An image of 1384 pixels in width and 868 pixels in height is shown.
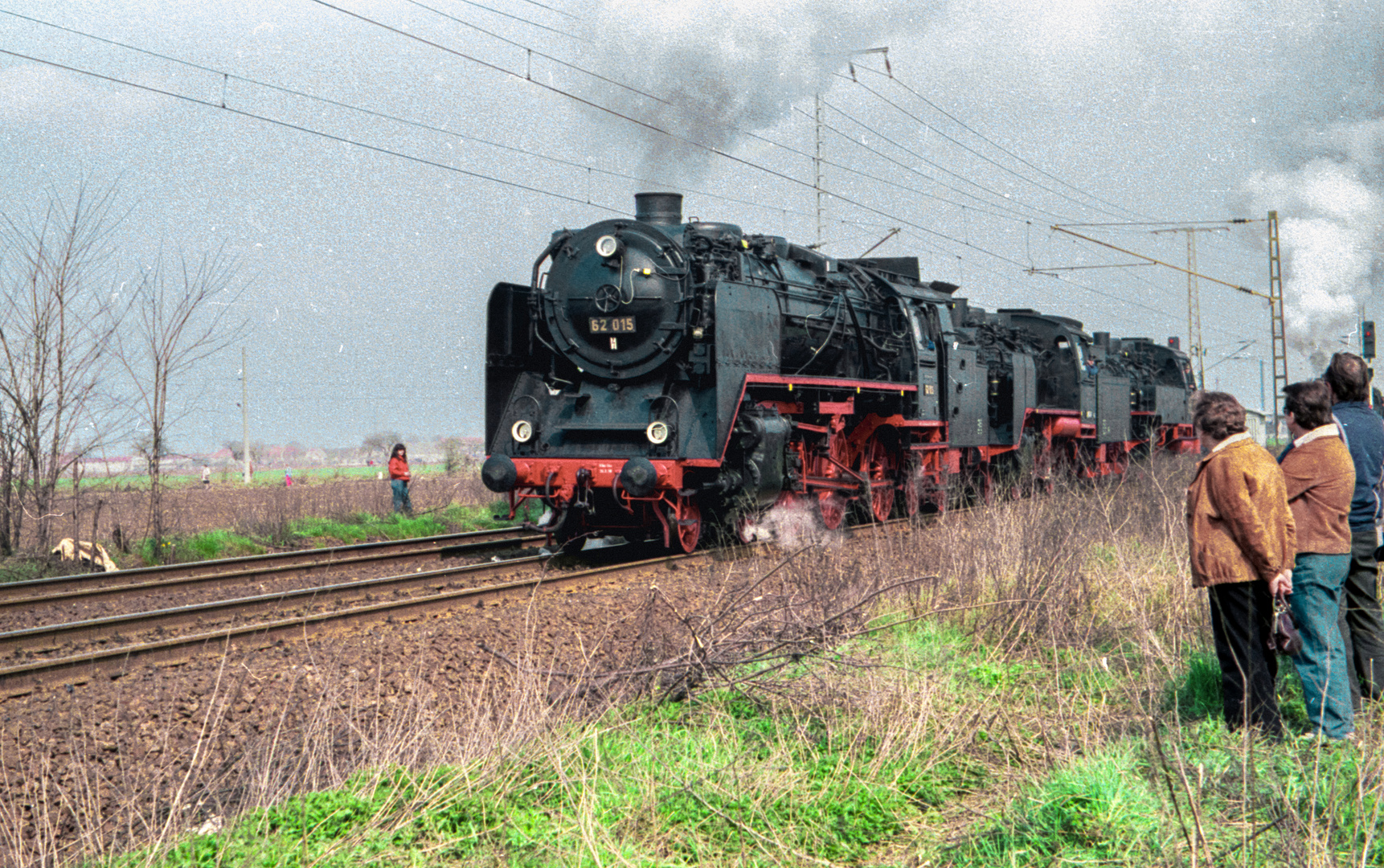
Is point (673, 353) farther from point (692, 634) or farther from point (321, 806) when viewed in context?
point (321, 806)

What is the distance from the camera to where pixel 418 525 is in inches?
652

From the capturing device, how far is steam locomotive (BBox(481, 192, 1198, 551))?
37.3 feet

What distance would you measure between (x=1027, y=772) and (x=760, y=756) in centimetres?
114

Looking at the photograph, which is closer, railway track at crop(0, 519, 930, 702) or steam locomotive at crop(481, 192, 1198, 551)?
railway track at crop(0, 519, 930, 702)

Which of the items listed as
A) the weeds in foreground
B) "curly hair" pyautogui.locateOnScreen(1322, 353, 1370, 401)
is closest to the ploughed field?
the weeds in foreground

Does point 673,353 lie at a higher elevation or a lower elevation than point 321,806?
higher

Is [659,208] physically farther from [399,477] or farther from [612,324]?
[399,477]

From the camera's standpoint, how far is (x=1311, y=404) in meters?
4.95

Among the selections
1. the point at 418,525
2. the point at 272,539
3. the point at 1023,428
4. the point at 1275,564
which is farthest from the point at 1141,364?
the point at 1275,564

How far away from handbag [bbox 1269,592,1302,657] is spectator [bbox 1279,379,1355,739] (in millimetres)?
159

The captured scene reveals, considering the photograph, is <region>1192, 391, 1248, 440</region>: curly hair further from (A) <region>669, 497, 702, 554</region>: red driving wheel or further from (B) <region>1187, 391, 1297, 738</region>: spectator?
(A) <region>669, 497, 702, 554</region>: red driving wheel

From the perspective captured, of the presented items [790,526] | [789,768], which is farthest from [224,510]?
[789,768]

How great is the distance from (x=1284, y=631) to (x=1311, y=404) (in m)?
1.08

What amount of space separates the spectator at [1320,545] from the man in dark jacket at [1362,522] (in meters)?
0.37
